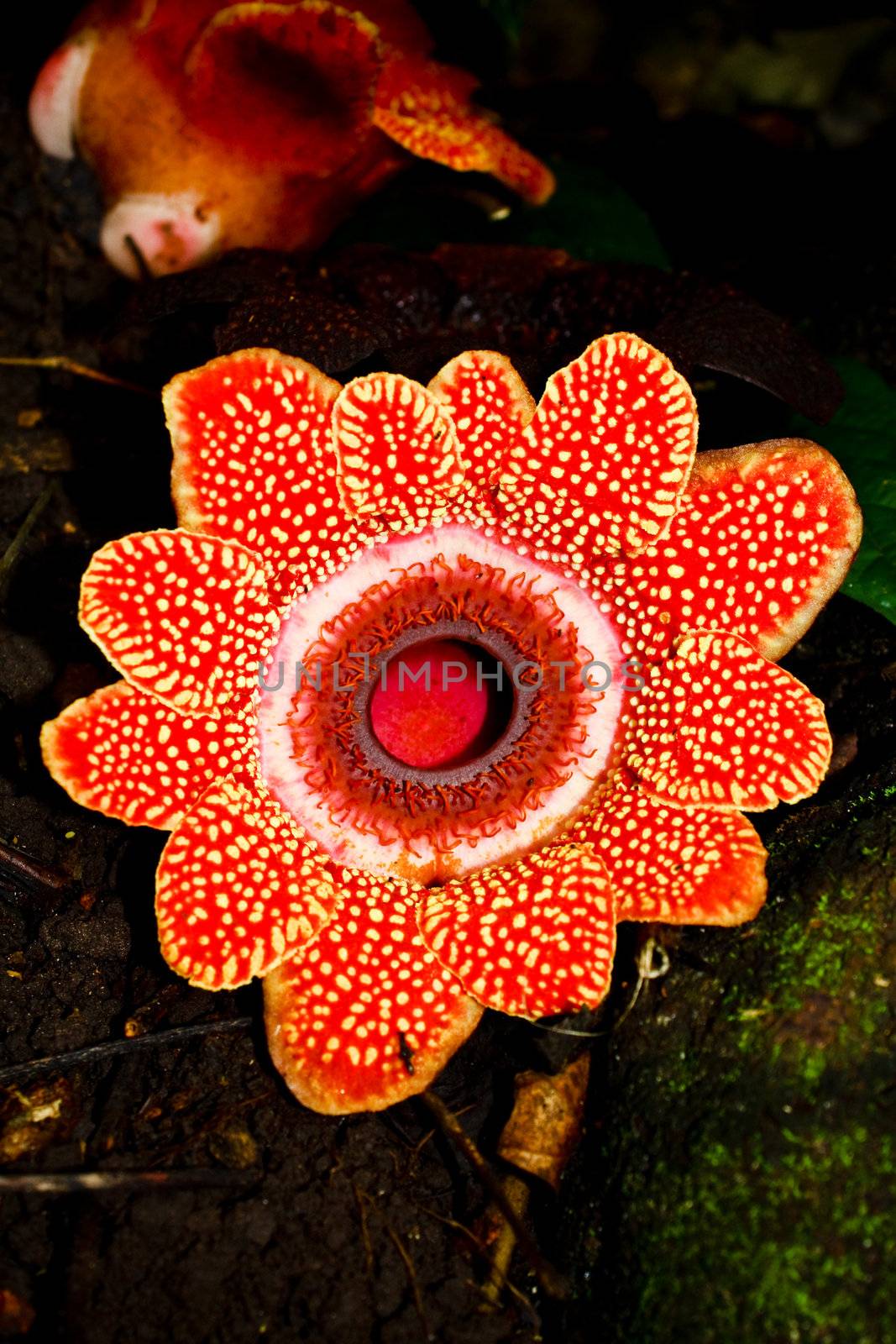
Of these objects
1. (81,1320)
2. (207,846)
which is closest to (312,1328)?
(81,1320)

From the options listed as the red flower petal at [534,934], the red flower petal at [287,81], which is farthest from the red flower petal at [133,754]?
the red flower petal at [287,81]

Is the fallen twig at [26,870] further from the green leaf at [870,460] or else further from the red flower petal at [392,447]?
the green leaf at [870,460]

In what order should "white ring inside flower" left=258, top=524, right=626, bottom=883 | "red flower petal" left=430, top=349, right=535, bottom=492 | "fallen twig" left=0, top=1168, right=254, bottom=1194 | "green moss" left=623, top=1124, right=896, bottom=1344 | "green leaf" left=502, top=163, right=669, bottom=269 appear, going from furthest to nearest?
"green leaf" left=502, top=163, right=669, bottom=269, "white ring inside flower" left=258, top=524, right=626, bottom=883, "red flower petal" left=430, top=349, right=535, bottom=492, "fallen twig" left=0, top=1168, right=254, bottom=1194, "green moss" left=623, top=1124, right=896, bottom=1344

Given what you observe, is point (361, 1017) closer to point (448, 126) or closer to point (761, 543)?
point (761, 543)

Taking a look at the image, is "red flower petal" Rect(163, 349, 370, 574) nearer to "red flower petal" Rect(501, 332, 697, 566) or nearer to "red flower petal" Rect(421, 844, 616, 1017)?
"red flower petal" Rect(501, 332, 697, 566)

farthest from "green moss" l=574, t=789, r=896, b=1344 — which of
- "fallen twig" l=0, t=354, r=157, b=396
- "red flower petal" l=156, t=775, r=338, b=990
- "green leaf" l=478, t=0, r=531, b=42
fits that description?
"green leaf" l=478, t=0, r=531, b=42

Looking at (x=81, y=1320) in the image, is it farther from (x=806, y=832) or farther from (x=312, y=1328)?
(x=806, y=832)

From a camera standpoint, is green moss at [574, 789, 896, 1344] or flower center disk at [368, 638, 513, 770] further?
flower center disk at [368, 638, 513, 770]
